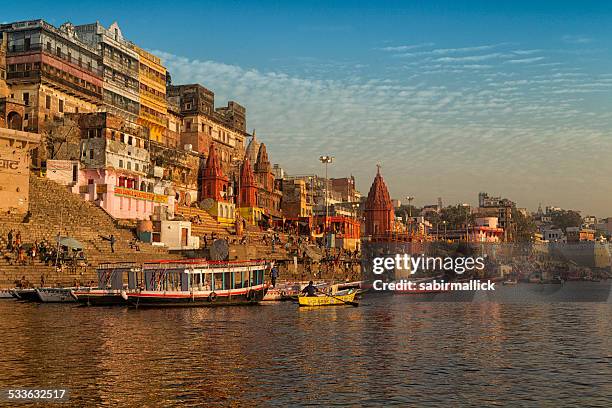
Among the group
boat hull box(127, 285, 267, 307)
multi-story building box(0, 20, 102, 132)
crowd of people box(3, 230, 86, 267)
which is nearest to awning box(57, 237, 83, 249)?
crowd of people box(3, 230, 86, 267)

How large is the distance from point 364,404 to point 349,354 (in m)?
7.32

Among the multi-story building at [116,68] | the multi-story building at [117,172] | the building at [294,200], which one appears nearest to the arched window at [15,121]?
the multi-story building at [117,172]

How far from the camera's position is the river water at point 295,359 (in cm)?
1733

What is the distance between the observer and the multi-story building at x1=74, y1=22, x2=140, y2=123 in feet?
229

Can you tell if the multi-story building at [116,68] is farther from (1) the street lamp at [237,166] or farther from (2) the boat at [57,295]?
(2) the boat at [57,295]

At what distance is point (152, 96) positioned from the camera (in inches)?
3098

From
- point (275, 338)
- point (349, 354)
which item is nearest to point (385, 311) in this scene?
point (275, 338)

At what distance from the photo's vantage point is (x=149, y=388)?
17.5 metres

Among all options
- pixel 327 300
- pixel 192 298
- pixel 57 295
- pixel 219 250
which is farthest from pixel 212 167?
pixel 192 298

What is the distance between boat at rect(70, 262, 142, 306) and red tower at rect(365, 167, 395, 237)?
236ft

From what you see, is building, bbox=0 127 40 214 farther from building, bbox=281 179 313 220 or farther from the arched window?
building, bbox=281 179 313 220

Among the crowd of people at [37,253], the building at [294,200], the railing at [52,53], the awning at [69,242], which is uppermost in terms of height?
the railing at [52,53]

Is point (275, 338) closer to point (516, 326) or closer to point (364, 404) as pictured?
point (364, 404)

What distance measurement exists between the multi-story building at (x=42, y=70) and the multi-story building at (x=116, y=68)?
4.16m
